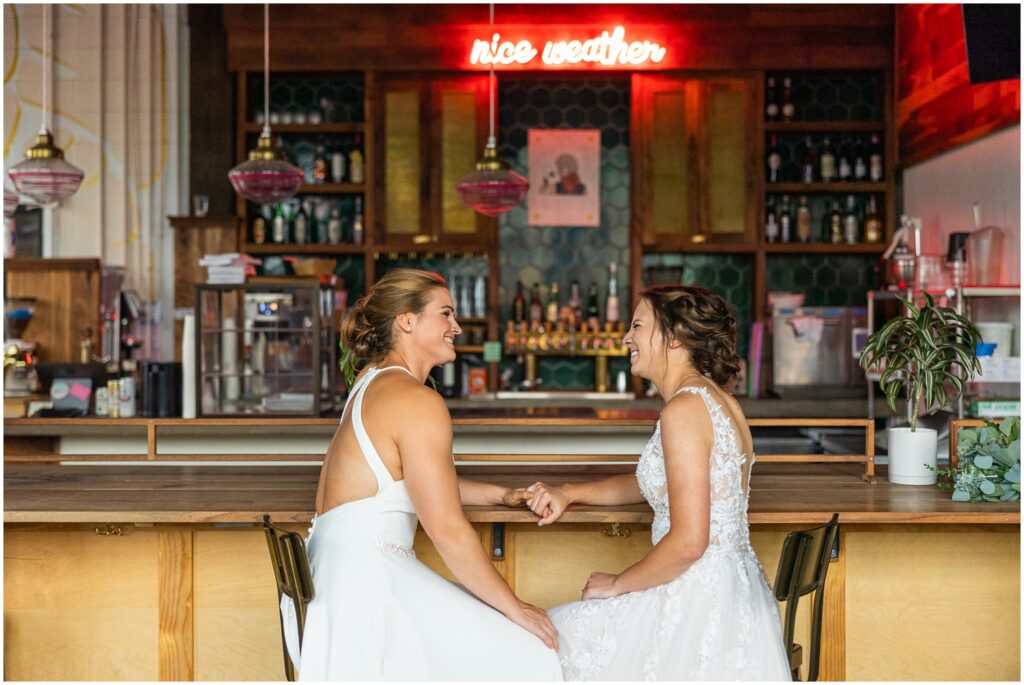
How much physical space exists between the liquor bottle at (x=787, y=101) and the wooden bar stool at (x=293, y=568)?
17.2 feet

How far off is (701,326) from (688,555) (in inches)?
21.2

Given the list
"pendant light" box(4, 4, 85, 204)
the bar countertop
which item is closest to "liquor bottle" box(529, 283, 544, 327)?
"pendant light" box(4, 4, 85, 204)

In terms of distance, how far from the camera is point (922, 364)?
9.87ft

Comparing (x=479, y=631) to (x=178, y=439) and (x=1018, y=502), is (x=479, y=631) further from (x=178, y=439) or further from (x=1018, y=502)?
(x=178, y=439)

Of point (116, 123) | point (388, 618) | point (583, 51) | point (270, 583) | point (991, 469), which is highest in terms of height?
point (583, 51)

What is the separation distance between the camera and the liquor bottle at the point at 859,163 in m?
6.68

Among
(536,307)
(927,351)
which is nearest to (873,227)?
(536,307)

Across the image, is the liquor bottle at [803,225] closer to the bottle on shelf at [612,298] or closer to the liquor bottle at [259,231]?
the bottle on shelf at [612,298]

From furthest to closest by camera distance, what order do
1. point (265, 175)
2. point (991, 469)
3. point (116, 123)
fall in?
point (116, 123) < point (265, 175) < point (991, 469)

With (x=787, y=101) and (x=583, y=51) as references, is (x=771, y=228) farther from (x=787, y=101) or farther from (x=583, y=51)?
(x=583, y=51)

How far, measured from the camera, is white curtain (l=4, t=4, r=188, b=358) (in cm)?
705

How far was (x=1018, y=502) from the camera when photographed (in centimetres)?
281

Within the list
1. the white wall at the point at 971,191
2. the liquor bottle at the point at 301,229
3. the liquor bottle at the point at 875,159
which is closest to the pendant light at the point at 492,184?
the liquor bottle at the point at 301,229

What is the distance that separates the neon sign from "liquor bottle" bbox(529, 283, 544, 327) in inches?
57.9
